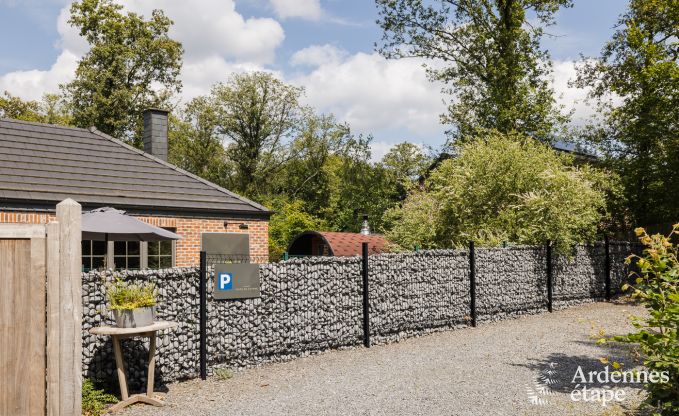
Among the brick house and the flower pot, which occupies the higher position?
the brick house

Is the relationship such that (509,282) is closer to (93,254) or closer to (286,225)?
(93,254)

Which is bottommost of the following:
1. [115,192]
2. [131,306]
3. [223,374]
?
[223,374]

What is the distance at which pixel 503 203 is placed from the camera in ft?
A: 56.7

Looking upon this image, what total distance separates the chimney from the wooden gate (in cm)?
1462

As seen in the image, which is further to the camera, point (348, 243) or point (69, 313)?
point (348, 243)

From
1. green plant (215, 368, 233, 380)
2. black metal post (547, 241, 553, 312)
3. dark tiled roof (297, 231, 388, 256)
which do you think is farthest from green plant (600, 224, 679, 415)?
dark tiled roof (297, 231, 388, 256)

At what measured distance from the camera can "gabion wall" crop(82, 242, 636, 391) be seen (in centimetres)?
823

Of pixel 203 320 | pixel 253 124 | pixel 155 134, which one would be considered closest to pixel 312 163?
pixel 253 124

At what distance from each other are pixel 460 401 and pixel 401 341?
464 centimetres

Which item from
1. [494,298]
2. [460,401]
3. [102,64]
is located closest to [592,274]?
[494,298]

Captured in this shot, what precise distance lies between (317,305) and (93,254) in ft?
22.9

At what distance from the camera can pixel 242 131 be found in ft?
139

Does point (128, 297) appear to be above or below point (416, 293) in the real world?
above

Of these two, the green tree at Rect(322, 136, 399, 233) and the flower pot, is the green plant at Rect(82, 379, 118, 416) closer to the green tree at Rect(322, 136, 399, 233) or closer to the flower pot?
the flower pot
